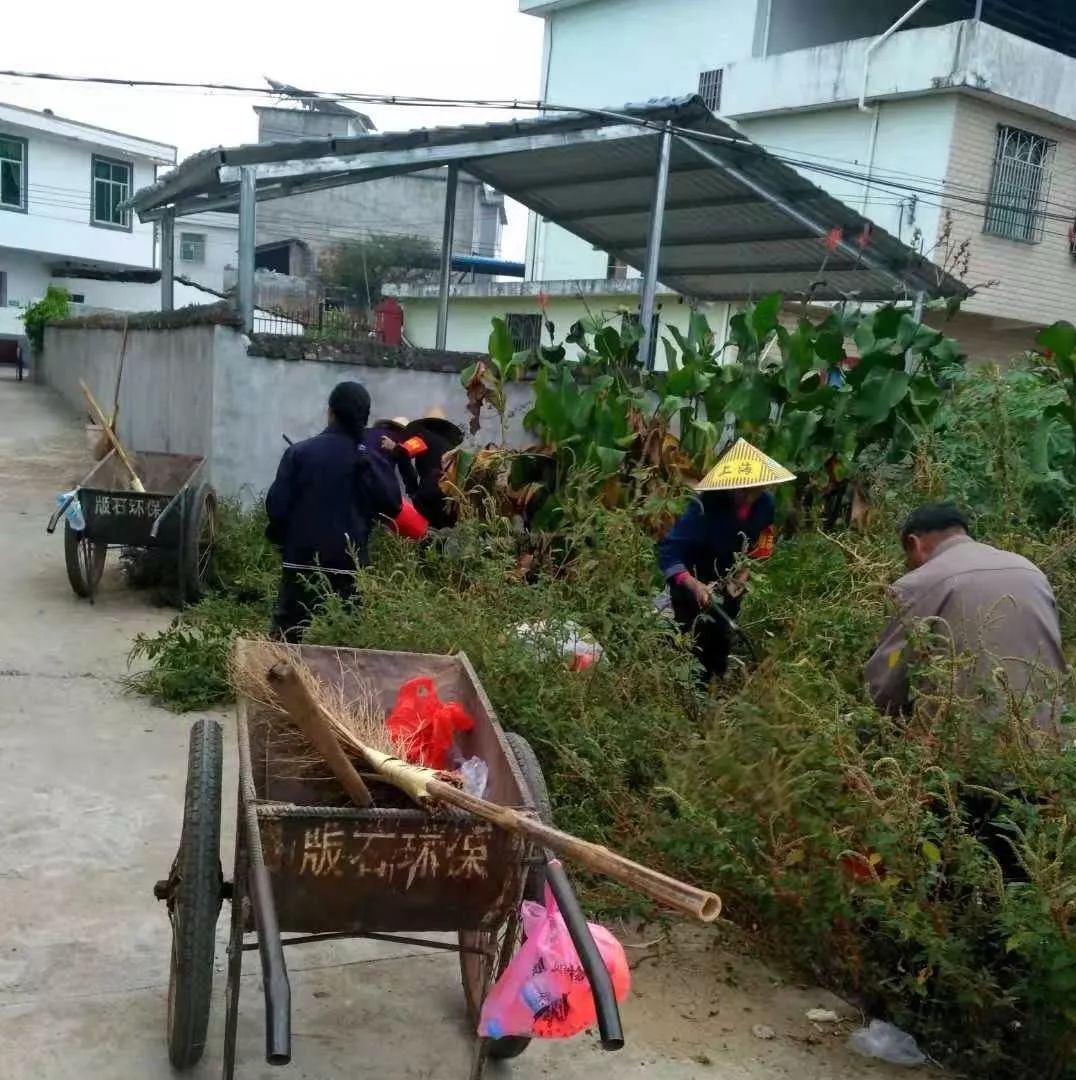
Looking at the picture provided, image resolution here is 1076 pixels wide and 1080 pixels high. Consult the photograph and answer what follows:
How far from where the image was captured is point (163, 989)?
322 centimetres

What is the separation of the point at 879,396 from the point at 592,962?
18.6 ft

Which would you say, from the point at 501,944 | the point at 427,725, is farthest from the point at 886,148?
the point at 501,944

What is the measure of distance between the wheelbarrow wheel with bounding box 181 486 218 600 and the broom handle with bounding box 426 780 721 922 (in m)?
5.06

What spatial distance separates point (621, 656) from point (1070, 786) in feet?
6.92

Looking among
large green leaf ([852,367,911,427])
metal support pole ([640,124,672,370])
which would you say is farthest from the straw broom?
metal support pole ([640,124,672,370])

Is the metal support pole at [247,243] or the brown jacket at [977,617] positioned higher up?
the metal support pole at [247,243]

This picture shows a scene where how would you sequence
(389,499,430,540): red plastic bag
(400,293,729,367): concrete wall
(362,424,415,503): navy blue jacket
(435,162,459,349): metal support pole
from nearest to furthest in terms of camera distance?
1. (362,424,415,503): navy blue jacket
2. (389,499,430,540): red plastic bag
3. (435,162,459,349): metal support pole
4. (400,293,729,367): concrete wall

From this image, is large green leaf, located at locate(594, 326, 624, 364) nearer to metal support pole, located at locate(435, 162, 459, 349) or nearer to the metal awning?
the metal awning

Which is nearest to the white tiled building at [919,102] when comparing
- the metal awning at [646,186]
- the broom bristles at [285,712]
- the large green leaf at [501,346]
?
the metal awning at [646,186]

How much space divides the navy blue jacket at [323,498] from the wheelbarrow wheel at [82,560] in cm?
252

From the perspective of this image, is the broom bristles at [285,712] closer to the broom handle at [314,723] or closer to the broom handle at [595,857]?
the broom handle at [314,723]

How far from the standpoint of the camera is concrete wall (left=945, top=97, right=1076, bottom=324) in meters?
15.8

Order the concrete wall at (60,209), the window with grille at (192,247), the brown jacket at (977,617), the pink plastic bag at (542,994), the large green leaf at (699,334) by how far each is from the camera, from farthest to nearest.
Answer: the window with grille at (192,247) → the concrete wall at (60,209) → the large green leaf at (699,334) → the brown jacket at (977,617) → the pink plastic bag at (542,994)

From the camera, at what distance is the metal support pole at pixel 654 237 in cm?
902
